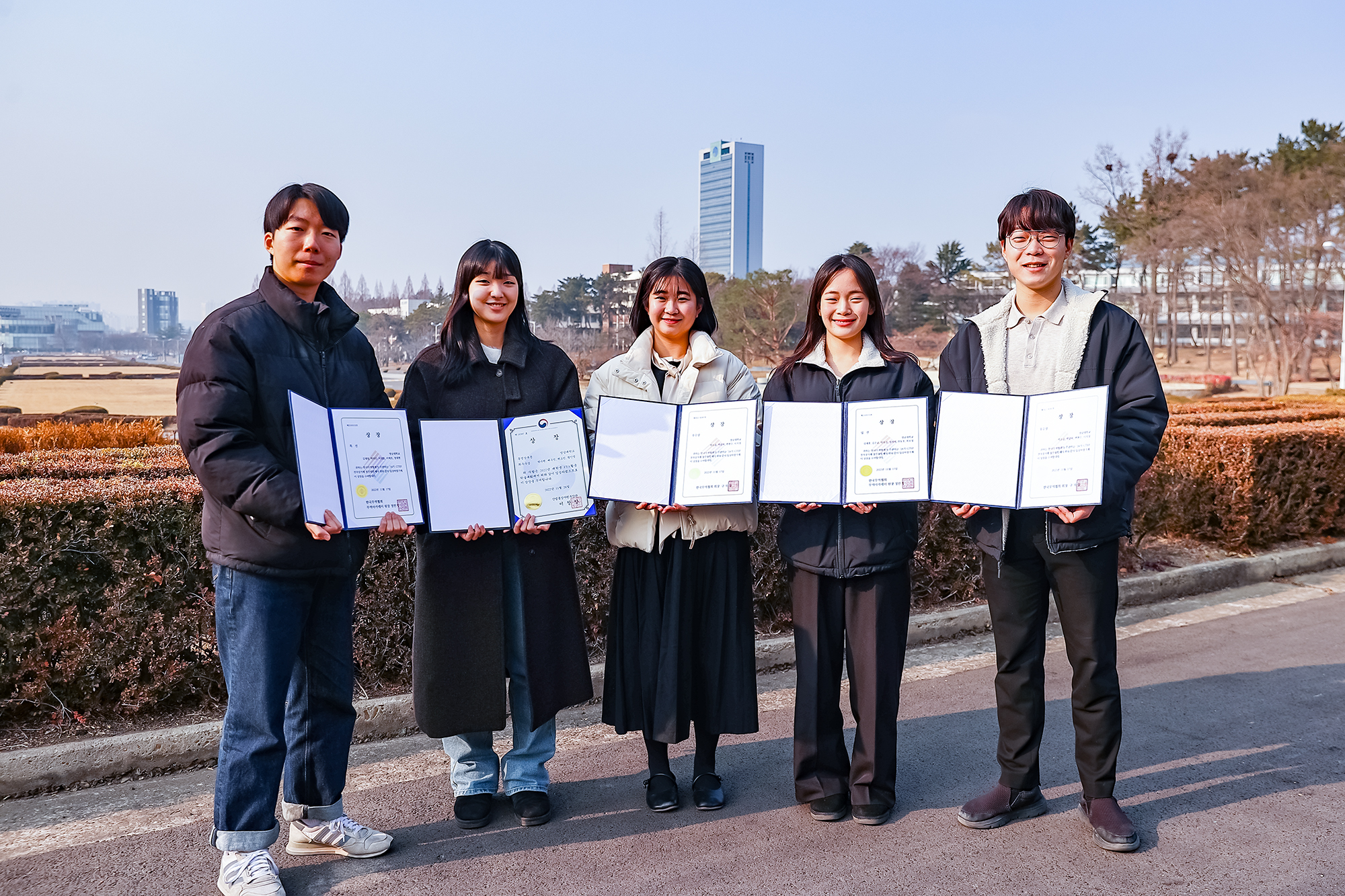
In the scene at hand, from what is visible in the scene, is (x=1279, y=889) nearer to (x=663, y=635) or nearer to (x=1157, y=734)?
(x=1157, y=734)

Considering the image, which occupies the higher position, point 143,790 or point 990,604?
point 990,604

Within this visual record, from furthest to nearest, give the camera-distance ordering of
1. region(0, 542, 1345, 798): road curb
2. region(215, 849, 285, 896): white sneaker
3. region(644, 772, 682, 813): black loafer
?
region(0, 542, 1345, 798): road curb
region(644, 772, 682, 813): black loafer
region(215, 849, 285, 896): white sneaker

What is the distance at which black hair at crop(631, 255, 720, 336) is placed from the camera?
3.54 metres

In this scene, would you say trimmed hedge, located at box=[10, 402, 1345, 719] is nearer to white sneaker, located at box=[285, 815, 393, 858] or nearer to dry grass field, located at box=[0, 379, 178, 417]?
white sneaker, located at box=[285, 815, 393, 858]

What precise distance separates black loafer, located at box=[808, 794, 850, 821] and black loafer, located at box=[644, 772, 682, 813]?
517 millimetres


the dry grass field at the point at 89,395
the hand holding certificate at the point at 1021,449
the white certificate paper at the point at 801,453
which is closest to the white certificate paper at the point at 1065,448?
the hand holding certificate at the point at 1021,449

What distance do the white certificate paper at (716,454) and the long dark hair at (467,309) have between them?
2.66ft

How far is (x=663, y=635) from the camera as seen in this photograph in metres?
3.55

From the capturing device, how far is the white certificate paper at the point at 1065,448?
3.13 m

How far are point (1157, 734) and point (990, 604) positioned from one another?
1498 mm

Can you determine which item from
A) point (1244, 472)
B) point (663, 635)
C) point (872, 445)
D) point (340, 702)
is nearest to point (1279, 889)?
point (872, 445)

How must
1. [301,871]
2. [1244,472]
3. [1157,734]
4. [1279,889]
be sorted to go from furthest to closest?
[1244,472], [1157,734], [301,871], [1279,889]

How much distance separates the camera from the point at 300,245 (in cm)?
305

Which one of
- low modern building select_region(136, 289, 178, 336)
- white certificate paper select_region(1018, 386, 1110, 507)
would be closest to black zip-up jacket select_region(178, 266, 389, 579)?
white certificate paper select_region(1018, 386, 1110, 507)
